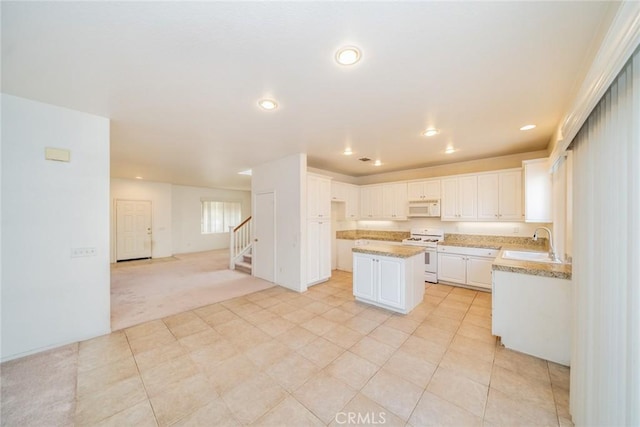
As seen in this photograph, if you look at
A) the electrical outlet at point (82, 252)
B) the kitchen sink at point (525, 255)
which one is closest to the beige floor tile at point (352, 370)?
the kitchen sink at point (525, 255)

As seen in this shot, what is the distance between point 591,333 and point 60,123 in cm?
523

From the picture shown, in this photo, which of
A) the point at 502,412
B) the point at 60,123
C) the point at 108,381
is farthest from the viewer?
the point at 60,123

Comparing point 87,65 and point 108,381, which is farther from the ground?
point 87,65

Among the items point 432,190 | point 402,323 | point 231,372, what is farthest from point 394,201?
point 231,372

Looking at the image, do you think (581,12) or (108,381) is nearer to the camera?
(581,12)

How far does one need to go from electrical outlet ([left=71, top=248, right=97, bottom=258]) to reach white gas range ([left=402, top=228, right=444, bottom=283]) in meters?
5.38

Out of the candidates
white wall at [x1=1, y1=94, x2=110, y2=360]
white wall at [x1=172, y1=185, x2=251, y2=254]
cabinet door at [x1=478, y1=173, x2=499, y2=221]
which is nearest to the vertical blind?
cabinet door at [x1=478, y1=173, x2=499, y2=221]

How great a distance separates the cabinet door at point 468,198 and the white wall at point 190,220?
29.7 feet

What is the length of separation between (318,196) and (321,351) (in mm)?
3122

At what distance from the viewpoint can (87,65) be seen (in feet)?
6.23

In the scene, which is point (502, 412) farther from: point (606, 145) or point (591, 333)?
point (606, 145)

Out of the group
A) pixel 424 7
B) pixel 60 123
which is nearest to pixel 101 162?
pixel 60 123

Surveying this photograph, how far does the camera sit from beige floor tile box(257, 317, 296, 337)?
2957 millimetres

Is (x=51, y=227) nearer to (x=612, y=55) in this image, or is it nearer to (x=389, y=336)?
(x=389, y=336)
